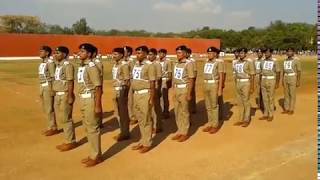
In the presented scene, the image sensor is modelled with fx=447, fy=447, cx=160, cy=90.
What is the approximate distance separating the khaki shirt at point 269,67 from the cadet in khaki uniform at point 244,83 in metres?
1.04

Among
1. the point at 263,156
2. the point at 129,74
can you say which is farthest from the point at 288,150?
the point at 129,74

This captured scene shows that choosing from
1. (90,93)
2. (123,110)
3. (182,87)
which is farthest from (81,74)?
(182,87)

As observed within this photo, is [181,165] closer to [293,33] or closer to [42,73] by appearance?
[42,73]

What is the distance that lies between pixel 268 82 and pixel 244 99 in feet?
3.96

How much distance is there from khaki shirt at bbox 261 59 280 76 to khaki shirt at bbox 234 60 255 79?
104 cm

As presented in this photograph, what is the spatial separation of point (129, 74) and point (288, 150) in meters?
3.54

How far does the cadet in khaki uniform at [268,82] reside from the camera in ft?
37.3

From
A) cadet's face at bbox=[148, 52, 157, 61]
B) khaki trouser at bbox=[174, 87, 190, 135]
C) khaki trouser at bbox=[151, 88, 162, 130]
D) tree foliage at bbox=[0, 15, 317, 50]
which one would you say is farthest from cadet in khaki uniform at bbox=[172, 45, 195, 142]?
tree foliage at bbox=[0, 15, 317, 50]

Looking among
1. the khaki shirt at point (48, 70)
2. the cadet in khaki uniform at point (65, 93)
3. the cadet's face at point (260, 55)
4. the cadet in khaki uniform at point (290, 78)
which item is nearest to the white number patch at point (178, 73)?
the cadet in khaki uniform at point (65, 93)

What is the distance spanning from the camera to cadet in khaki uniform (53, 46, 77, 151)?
27.7 ft

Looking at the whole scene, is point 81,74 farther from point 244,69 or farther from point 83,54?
point 244,69

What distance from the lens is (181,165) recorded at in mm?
7410

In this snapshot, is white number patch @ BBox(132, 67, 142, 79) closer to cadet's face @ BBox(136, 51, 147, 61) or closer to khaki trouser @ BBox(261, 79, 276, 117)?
cadet's face @ BBox(136, 51, 147, 61)

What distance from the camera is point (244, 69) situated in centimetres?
1060
